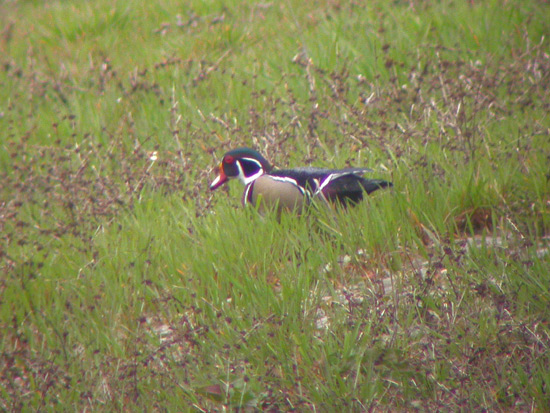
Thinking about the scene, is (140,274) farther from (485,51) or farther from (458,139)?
(485,51)

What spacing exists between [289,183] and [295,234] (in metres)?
0.60

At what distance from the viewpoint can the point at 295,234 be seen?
4273 millimetres

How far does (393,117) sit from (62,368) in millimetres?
3438

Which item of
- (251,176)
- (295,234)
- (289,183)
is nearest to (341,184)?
(289,183)

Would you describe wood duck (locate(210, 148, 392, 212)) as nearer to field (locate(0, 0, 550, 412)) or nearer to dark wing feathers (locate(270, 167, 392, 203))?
dark wing feathers (locate(270, 167, 392, 203))

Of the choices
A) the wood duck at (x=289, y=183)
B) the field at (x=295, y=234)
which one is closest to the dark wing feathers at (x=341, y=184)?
the wood duck at (x=289, y=183)

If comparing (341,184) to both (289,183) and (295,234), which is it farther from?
(295,234)

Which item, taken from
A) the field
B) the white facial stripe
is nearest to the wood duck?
the white facial stripe

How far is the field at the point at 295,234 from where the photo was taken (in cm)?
328

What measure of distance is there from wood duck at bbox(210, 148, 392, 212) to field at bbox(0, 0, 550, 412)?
152 mm

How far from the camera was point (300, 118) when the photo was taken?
6270 millimetres

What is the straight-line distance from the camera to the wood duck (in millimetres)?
4590

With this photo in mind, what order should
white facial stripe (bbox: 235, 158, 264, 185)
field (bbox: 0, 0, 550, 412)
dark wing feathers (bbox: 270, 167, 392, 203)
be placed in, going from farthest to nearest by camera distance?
white facial stripe (bbox: 235, 158, 264, 185) < dark wing feathers (bbox: 270, 167, 392, 203) < field (bbox: 0, 0, 550, 412)

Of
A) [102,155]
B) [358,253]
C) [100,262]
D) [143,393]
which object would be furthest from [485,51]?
[143,393]
